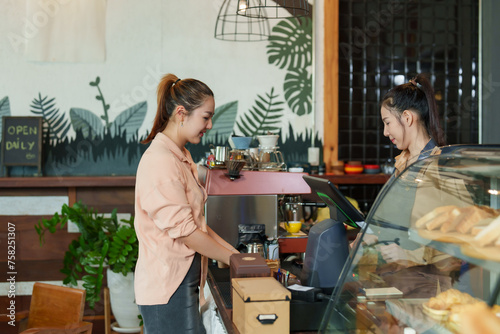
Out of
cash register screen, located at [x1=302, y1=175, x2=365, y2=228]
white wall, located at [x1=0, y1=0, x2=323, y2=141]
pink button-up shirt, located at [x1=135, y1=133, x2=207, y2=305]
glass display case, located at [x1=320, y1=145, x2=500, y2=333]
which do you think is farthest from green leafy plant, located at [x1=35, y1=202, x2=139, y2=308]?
glass display case, located at [x1=320, y1=145, x2=500, y2=333]

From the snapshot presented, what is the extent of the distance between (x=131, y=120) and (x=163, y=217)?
8.76 ft

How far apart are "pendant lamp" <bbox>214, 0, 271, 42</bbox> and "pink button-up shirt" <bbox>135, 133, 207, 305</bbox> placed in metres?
2.65

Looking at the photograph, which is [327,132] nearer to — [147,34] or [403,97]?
[147,34]

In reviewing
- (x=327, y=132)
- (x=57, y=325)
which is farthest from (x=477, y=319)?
(x=327, y=132)

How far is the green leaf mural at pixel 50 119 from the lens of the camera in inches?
176

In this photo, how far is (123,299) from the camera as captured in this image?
393cm

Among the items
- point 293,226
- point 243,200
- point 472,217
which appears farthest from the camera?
point 293,226

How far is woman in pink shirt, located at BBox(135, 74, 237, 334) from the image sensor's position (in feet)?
6.88

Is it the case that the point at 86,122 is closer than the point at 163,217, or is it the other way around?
the point at 163,217

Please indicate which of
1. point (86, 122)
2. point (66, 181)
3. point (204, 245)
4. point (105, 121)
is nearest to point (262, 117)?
point (105, 121)

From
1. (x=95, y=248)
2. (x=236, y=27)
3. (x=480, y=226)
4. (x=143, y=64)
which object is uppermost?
(x=236, y=27)

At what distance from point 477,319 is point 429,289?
26cm

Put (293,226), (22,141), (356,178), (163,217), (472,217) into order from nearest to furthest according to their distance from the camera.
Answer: (472,217) → (163,217) → (293,226) → (22,141) → (356,178)

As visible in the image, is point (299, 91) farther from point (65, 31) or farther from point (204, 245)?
point (204, 245)
